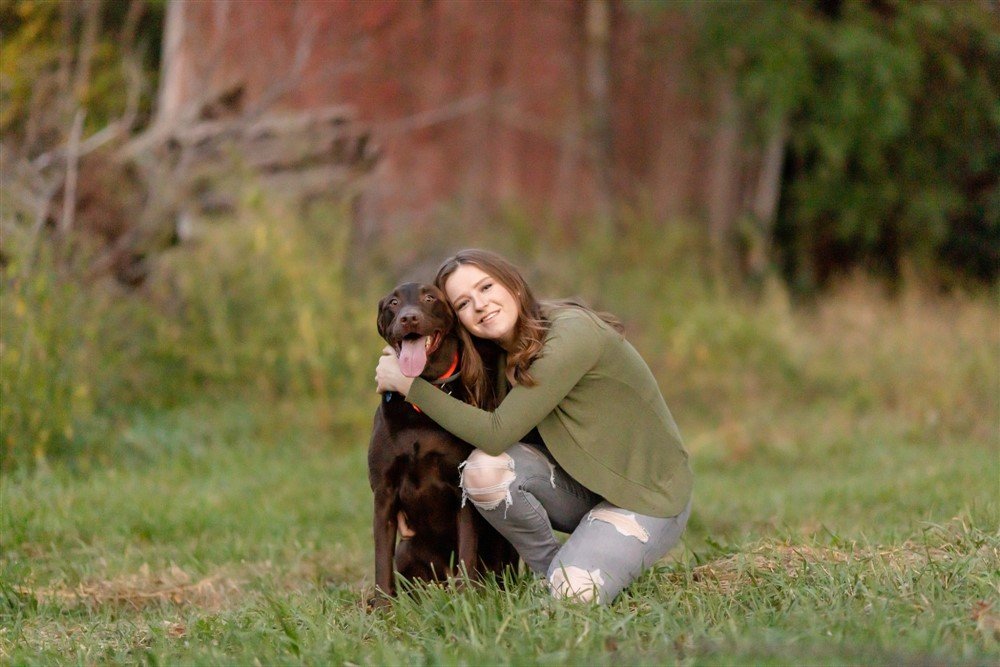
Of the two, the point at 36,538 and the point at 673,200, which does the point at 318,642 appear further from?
the point at 673,200

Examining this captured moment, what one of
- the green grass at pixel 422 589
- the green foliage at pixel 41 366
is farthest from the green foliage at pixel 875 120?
the green foliage at pixel 41 366

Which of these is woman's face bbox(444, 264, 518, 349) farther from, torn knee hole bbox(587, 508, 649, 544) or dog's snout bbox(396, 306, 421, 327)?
torn knee hole bbox(587, 508, 649, 544)

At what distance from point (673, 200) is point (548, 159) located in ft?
5.50

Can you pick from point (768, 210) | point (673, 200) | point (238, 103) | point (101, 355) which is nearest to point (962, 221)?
point (768, 210)

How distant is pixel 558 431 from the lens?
3645mm

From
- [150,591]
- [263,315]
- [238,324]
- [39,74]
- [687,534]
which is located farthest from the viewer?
[238,324]

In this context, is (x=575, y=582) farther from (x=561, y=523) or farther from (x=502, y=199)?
(x=502, y=199)

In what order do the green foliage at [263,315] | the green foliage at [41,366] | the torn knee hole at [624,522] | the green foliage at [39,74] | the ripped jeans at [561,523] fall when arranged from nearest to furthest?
the ripped jeans at [561,523] → the torn knee hole at [624,522] → the green foliage at [41,366] → the green foliage at [39,74] → the green foliage at [263,315]

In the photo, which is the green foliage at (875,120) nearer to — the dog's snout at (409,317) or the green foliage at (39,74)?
the green foliage at (39,74)

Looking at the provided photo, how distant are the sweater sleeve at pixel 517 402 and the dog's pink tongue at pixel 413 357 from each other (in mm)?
38

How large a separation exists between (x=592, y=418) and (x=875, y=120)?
9248mm

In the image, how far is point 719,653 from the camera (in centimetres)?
262

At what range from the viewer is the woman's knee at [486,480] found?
136 inches

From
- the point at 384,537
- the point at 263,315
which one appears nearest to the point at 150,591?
the point at 384,537
